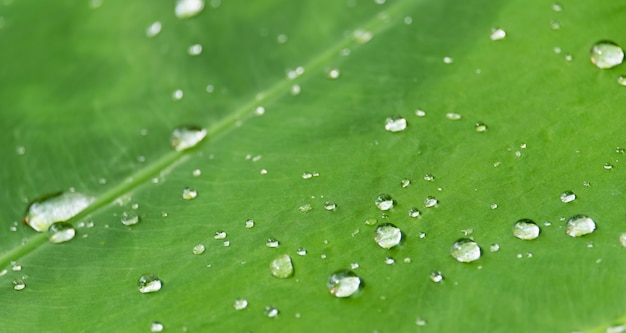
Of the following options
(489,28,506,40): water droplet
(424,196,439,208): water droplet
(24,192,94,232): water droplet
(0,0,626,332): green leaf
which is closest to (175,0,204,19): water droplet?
(0,0,626,332): green leaf

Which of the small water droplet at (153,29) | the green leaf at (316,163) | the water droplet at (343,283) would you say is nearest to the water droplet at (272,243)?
the green leaf at (316,163)

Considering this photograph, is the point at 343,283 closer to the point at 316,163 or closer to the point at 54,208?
the point at 316,163

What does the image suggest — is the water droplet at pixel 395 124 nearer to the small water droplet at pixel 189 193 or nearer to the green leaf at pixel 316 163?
the green leaf at pixel 316 163

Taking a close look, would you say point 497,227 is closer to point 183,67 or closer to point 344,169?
point 344,169

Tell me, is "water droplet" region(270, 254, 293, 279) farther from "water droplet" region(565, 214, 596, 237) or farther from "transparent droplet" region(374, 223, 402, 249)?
"water droplet" region(565, 214, 596, 237)

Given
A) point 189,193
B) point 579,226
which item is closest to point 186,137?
point 189,193

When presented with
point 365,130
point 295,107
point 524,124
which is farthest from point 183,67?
point 524,124
